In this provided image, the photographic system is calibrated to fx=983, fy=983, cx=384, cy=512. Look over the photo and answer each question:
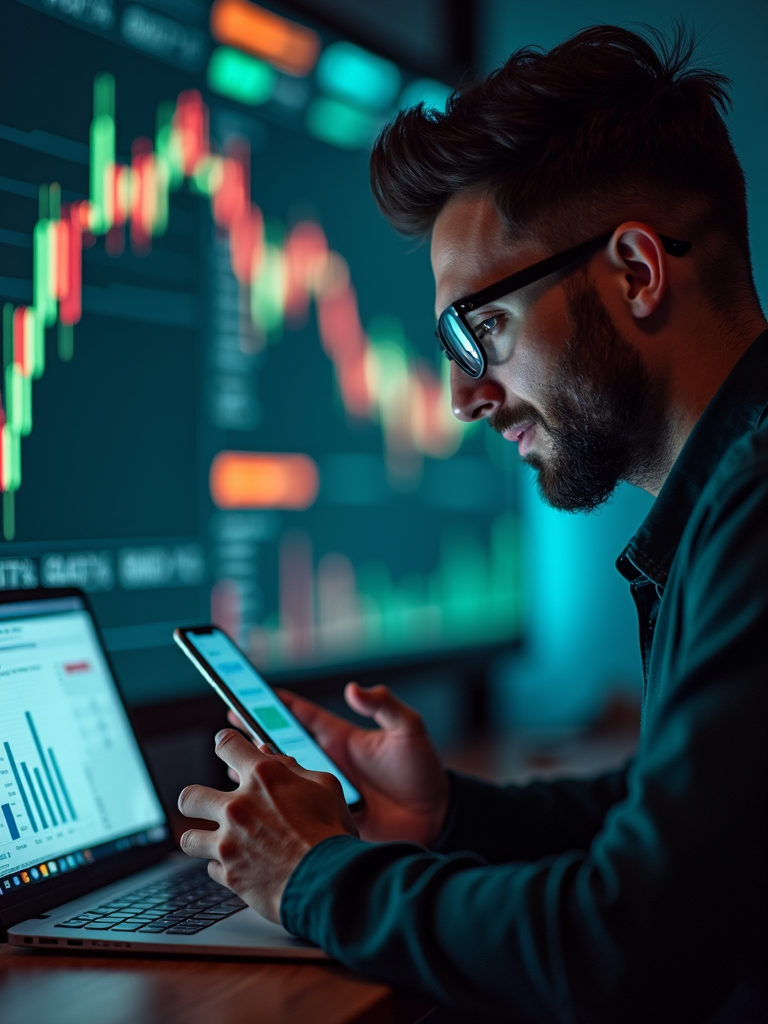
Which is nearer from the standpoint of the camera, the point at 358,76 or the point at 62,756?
the point at 62,756

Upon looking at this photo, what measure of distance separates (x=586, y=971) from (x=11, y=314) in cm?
100

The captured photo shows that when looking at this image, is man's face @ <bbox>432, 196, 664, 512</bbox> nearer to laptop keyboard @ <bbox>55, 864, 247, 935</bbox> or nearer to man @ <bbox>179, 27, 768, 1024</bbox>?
man @ <bbox>179, 27, 768, 1024</bbox>

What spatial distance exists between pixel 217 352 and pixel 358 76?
2.42 ft

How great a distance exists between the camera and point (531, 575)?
2.56 metres

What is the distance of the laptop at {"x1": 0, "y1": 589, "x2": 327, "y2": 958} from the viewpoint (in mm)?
819

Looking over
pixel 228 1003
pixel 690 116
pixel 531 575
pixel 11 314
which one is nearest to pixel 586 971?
pixel 228 1003

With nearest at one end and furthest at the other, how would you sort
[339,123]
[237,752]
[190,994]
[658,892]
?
1. [658,892]
2. [190,994]
3. [237,752]
4. [339,123]

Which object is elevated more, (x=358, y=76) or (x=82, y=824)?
(x=358, y=76)

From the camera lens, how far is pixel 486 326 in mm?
1069

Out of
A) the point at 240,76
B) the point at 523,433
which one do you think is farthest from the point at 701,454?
the point at 240,76

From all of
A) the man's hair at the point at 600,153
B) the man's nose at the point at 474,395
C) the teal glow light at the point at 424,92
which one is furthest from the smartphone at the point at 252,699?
the teal glow light at the point at 424,92

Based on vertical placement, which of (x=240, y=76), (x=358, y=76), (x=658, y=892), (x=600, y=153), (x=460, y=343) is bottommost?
(x=658, y=892)

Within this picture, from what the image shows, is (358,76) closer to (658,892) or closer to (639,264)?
(639,264)

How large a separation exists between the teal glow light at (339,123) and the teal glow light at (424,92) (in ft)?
0.41
